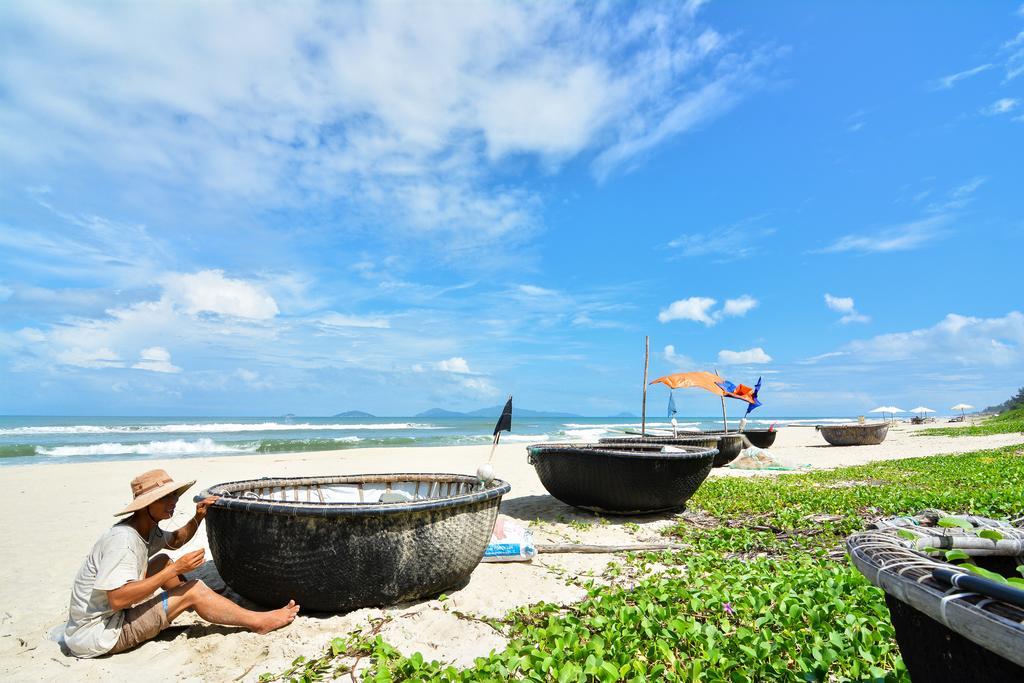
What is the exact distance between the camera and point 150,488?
398cm

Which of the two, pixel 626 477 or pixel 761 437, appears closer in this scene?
pixel 626 477

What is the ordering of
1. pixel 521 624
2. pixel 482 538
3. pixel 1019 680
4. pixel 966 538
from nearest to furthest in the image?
pixel 1019 680
pixel 966 538
pixel 521 624
pixel 482 538

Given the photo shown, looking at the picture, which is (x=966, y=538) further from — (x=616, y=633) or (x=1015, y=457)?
(x=1015, y=457)

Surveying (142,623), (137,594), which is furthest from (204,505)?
(142,623)

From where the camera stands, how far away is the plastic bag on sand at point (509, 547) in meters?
5.54

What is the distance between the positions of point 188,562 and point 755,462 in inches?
559

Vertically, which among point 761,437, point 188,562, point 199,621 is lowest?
point 199,621

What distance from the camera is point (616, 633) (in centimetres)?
350

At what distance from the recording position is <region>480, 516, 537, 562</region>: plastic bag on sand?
5535mm

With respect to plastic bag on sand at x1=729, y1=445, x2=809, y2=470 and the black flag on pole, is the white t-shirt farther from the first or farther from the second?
plastic bag on sand at x1=729, y1=445, x2=809, y2=470

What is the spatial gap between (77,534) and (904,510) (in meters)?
10.5

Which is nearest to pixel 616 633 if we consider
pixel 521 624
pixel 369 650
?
pixel 521 624

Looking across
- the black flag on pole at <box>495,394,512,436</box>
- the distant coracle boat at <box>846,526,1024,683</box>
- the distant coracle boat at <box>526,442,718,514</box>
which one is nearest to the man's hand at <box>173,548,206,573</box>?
the distant coracle boat at <box>846,526,1024,683</box>

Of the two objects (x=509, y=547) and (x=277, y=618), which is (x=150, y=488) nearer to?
(x=277, y=618)
